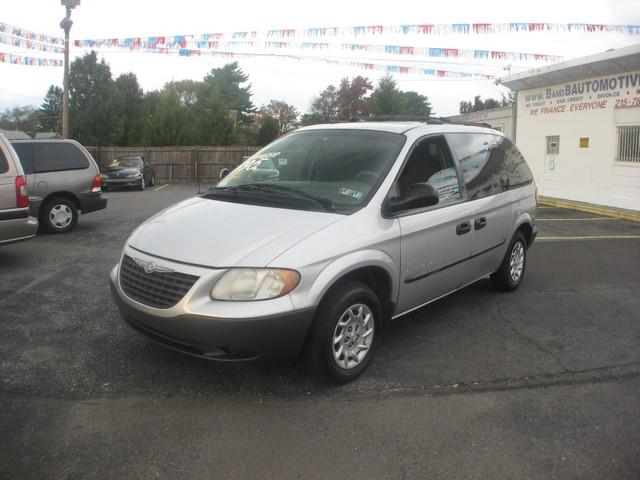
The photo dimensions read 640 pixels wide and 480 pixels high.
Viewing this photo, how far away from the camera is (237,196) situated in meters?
4.41

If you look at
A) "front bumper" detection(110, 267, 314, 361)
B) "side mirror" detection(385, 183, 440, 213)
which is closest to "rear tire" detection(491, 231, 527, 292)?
"side mirror" detection(385, 183, 440, 213)

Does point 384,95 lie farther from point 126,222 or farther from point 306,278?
point 306,278

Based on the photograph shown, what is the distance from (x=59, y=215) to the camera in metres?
10.2

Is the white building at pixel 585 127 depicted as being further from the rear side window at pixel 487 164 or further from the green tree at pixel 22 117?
the green tree at pixel 22 117

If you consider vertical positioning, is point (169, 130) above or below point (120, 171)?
above

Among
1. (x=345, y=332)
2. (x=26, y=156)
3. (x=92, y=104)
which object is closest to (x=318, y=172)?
(x=345, y=332)

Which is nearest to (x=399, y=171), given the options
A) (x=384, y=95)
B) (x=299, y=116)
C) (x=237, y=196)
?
(x=237, y=196)

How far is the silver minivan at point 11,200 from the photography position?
22.8 ft

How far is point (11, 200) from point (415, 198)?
17.3ft

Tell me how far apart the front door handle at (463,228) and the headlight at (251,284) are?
1994 mm

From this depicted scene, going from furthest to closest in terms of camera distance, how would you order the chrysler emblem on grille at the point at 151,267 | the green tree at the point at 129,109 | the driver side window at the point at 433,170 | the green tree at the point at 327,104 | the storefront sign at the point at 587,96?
the green tree at the point at 327,104, the green tree at the point at 129,109, the storefront sign at the point at 587,96, the driver side window at the point at 433,170, the chrysler emblem on grille at the point at 151,267

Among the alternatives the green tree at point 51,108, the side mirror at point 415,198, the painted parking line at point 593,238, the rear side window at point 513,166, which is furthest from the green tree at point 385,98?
the green tree at point 51,108

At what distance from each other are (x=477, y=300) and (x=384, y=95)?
37420 mm

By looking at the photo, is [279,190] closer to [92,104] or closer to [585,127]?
[585,127]
